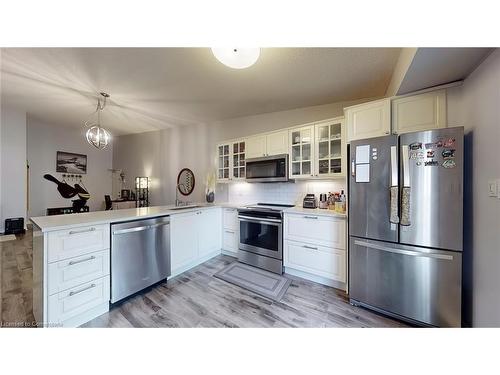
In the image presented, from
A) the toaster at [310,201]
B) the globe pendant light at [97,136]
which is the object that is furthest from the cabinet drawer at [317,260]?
the globe pendant light at [97,136]

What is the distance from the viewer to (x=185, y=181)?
4.32 metres

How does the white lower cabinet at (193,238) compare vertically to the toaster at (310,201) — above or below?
below

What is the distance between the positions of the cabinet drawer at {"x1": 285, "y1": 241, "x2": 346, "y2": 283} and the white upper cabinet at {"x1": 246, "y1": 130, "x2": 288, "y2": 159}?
1.40 meters

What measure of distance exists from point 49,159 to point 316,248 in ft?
22.8

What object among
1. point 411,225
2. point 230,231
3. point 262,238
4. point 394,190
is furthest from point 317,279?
point 230,231

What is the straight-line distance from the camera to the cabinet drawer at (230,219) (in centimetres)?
296

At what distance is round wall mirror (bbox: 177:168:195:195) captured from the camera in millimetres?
4211

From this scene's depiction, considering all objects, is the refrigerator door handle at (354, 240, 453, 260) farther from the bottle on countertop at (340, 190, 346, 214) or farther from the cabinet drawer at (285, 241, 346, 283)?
the bottle on countertop at (340, 190, 346, 214)

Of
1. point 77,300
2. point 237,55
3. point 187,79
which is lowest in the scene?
point 77,300

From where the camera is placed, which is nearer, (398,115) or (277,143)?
(398,115)

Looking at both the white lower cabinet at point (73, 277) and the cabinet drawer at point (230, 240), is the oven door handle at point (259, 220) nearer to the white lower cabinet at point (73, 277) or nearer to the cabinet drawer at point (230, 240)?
the cabinet drawer at point (230, 240)

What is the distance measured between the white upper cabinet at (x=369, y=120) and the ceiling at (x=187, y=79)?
463 mm

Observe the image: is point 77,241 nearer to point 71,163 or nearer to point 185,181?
point 185,181
